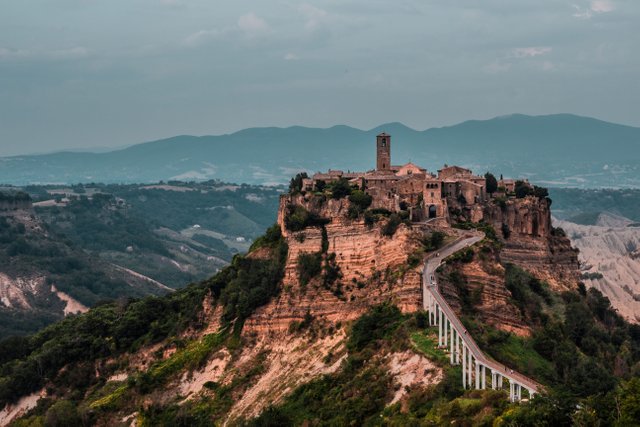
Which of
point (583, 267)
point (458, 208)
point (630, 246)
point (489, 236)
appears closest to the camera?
point (489, 236)

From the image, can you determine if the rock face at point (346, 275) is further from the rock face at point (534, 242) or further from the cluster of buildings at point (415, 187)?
the rock face at point (534, 242)

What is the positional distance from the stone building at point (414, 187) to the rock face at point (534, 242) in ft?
6.05

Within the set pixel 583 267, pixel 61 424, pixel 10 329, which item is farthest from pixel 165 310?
pixel 583 267

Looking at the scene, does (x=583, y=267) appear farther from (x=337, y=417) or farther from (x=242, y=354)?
(x=337, y=417)

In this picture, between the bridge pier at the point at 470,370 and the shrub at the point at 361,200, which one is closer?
the bridge pier at the point at 470,370

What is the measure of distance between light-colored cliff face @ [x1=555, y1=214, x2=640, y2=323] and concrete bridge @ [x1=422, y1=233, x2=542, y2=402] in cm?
3720

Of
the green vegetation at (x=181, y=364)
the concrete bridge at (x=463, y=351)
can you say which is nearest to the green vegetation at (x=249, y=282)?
the green vegetation at (x=181, y=364)

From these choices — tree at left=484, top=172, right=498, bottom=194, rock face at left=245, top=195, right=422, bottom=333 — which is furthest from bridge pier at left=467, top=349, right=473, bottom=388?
tree at left=484, top=172, right=498, bottom=194

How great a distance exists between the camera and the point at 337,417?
5003cm

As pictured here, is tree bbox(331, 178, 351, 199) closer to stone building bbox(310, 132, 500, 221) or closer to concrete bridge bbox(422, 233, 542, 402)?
stone building bbox(310, 132, 500, 221)

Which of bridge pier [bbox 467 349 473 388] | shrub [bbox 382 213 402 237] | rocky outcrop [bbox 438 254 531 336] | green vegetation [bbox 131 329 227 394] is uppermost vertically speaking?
shrub [bbox 382 213 402 237]

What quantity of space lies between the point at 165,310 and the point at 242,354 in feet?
43.4

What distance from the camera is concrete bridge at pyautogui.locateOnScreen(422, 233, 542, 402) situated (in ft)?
147

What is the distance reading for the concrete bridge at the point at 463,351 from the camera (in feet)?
147
